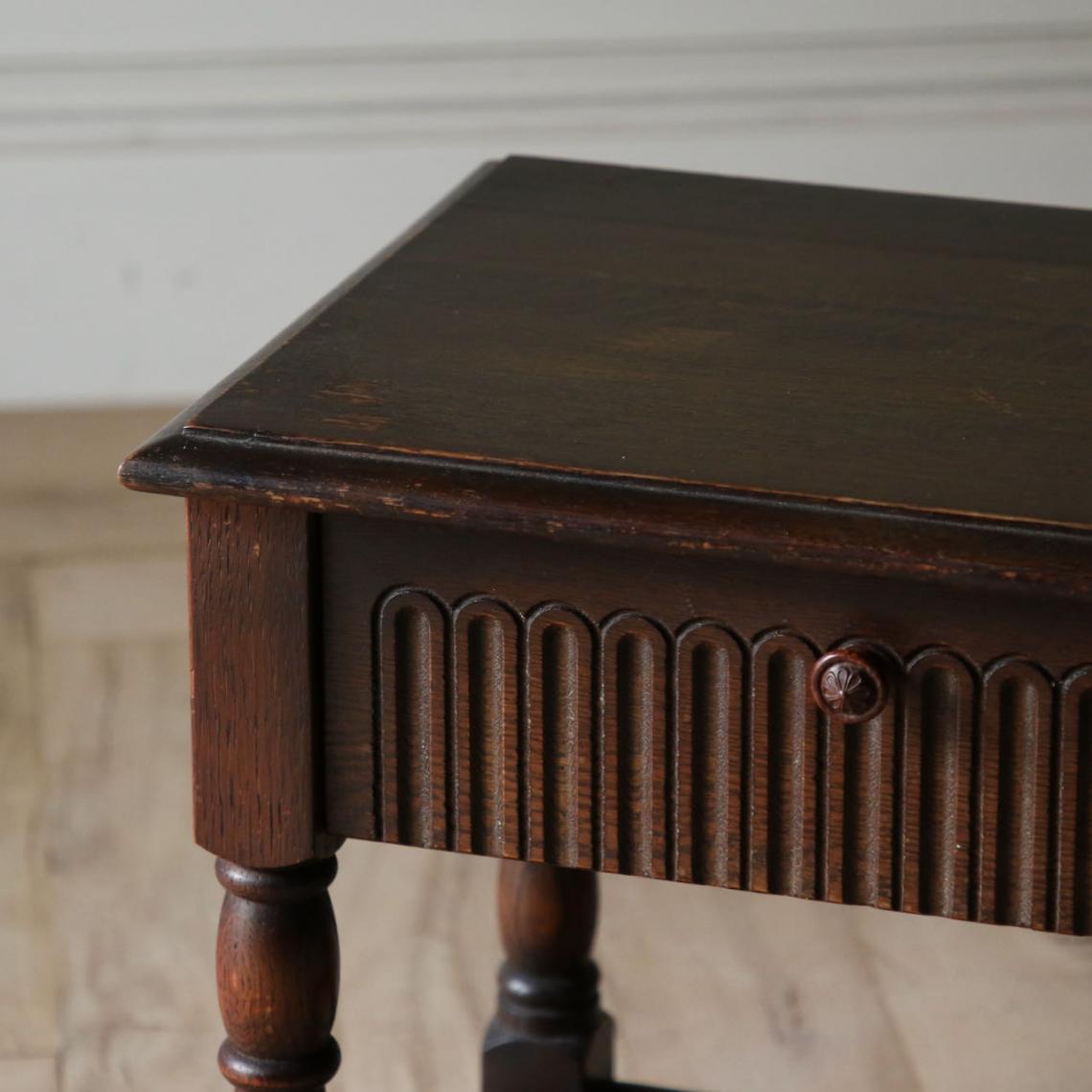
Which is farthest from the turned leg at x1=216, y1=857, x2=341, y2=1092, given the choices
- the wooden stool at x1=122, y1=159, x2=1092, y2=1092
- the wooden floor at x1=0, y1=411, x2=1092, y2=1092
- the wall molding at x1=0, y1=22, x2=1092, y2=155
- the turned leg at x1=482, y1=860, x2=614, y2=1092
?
the wall molding at x1=0, y1=22, x2=1092, y2=155

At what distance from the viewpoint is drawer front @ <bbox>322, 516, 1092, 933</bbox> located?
2.26 ft

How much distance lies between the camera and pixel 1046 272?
3.09ft

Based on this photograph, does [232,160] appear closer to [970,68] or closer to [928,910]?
[970,68]

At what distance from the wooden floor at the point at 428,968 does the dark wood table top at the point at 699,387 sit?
63 cm

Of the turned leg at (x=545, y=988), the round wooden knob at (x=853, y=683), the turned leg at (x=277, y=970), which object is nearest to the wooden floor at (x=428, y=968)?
the turned leg at (x=545, y=988)

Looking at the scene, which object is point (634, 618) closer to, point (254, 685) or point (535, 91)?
point (254, 685)

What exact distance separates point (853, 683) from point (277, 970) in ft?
0.89

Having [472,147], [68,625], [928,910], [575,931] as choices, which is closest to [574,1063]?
[575,931]

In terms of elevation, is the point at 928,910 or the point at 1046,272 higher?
the point at 1046,272

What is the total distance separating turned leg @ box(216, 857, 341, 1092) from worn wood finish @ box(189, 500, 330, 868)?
0.07 feet

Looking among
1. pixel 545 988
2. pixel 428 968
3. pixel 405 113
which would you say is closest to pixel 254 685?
pixel 545 988

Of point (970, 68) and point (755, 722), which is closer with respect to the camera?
point (755, 722)

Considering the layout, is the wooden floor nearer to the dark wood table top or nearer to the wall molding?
the dark wood table top

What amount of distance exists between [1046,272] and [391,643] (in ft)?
1.32
